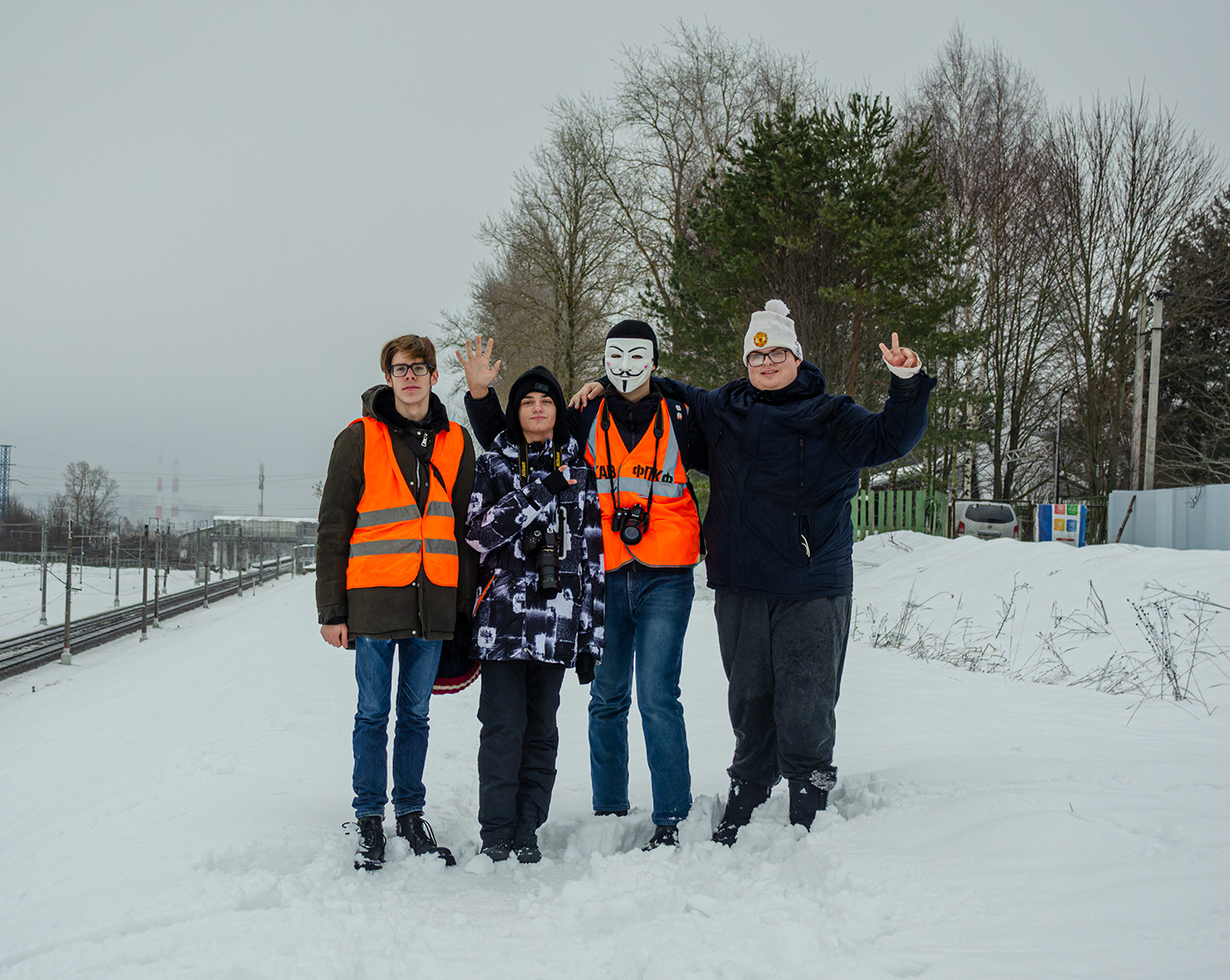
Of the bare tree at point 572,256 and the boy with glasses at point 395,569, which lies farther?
the bare tree at point 572,256

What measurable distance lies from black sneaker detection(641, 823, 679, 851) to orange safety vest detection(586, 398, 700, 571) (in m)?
1.02

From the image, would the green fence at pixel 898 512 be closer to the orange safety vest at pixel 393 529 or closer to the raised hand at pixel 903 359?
the raised hand at pixel 903 359

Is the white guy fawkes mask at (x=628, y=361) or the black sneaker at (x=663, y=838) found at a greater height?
the white guy fawkes mask at (x=628, y=361)

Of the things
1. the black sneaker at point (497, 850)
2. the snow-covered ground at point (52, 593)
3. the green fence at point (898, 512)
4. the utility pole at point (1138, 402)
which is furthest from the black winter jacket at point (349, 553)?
the snow-covered ground at point (52, 593)

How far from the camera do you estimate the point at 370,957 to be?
231cm

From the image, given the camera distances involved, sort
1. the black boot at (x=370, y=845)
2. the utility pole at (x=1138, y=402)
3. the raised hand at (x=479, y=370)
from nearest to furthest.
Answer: the black boot at (x=370, y=845), the raised hand at (x=479, y=370), the utility pole at (x=1138, y=402)

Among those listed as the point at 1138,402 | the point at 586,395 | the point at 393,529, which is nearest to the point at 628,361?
the point at 586,395

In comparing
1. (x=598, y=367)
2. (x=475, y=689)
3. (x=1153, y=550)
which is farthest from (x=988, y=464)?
(x=475, y=689)

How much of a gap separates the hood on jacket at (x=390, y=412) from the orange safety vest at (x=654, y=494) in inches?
26.4

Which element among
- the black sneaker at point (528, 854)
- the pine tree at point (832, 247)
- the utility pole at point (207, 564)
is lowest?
the utility pole at point (207, 564)

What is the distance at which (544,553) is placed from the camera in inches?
126

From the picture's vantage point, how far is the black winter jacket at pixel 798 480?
3.12 meters

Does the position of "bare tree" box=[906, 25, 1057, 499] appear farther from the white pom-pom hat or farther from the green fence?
the white pom-pom hat

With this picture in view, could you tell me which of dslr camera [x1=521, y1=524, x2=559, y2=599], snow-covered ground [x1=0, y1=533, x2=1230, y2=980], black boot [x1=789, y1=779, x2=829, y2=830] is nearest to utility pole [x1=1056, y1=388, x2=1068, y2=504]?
snow-covered ground [x1=0, y1=533, x2=1230, y2=980]
